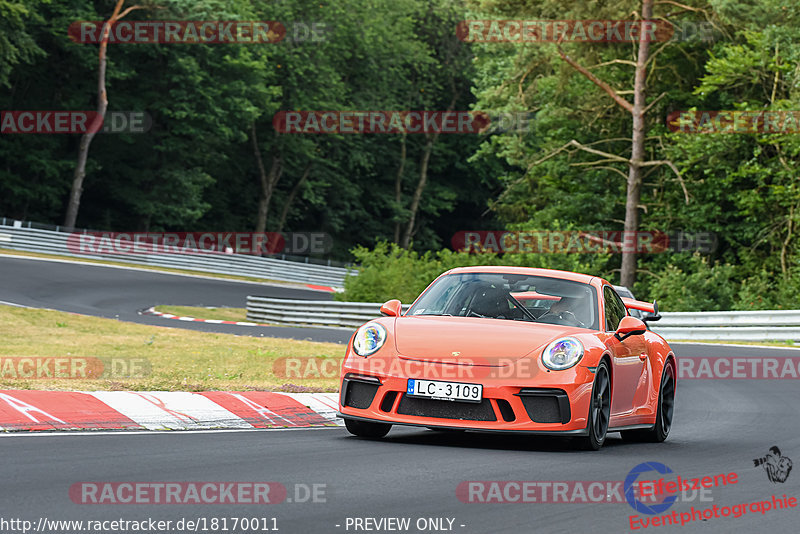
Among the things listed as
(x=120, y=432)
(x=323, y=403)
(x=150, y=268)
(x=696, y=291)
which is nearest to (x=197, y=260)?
(x=150, y=268)

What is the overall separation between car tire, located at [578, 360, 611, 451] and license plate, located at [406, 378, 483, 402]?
861 mm

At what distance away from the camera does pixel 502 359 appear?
862 centimetres

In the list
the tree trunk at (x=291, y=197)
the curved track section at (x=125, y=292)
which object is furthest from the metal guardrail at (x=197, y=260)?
the tree trunk at (x=291, y=197)

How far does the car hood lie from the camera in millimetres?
8648

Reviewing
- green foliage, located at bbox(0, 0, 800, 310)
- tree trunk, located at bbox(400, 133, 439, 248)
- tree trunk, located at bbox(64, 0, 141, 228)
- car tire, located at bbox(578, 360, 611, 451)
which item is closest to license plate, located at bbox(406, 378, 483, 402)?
car tire, located at bbox(578, 360, 611, 451)

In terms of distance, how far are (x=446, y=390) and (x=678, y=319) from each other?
20107 mm

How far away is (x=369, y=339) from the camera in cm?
908

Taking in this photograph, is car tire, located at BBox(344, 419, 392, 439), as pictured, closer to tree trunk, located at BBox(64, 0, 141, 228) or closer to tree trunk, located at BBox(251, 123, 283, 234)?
tree trunk, located at BBox(64, 0, 141, 228)

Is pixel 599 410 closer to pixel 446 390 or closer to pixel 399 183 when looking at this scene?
pixel 446 390

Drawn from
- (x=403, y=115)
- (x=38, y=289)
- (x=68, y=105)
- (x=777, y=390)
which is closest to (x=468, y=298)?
(x=777, y=390)

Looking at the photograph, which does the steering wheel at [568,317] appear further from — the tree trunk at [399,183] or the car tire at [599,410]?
the tree trunk at [399,183]

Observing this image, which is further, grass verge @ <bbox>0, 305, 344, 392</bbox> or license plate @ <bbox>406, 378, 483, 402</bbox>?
grass verge @ <bbox>0, 305, 344, 392</bbox>

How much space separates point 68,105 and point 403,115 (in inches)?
925

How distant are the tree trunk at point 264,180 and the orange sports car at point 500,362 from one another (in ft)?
189
